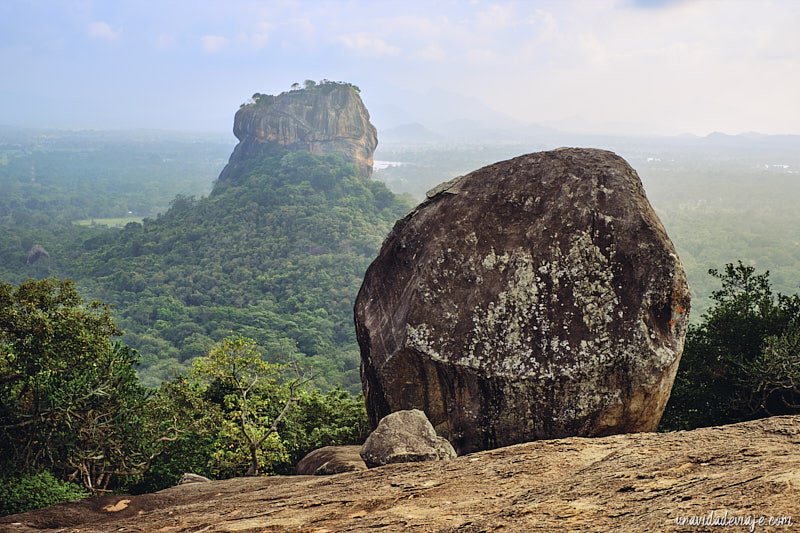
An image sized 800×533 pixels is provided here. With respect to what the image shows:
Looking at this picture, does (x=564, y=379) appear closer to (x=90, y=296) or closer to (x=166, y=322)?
(x=166, y=322)

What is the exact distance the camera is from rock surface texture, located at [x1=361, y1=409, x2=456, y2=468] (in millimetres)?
7602

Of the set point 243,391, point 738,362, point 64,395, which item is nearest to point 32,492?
point 64,395

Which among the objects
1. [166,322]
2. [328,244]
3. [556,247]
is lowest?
[166,322]

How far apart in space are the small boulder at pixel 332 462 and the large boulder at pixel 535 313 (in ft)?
3.13

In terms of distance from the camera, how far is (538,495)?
199 inches

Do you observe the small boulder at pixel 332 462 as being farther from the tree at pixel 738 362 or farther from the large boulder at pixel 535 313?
the tree at pixel 738 362

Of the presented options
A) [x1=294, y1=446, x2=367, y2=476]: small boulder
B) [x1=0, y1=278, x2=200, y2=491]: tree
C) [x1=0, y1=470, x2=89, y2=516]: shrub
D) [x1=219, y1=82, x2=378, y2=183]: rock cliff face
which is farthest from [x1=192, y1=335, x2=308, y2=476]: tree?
[x1=219, y1=82, x2=378, y2=183]: rock cliff face

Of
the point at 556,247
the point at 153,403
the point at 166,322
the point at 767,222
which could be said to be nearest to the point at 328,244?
the point at 166,322

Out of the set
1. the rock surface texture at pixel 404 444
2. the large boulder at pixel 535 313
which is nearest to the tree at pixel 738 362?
the large boulder at pixel 535 313

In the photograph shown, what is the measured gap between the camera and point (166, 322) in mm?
61312

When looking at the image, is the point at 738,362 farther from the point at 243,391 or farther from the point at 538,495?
the point at 243,391

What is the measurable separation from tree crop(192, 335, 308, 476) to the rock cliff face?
89.1m

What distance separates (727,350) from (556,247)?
646 cm

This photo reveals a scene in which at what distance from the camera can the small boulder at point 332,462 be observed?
9.00 meters
